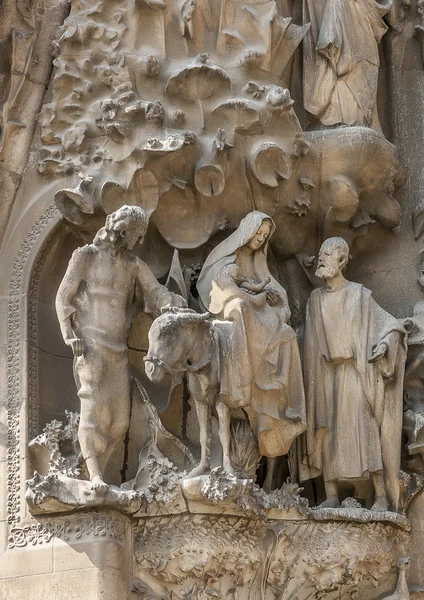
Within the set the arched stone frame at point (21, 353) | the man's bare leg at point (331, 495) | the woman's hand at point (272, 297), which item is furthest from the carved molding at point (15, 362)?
the man's bare leg at point (331, 495)

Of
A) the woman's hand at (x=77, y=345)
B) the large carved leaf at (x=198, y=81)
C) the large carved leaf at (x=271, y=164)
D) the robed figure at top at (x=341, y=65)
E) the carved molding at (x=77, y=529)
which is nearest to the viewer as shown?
the carved molding at (x=77, y=529)

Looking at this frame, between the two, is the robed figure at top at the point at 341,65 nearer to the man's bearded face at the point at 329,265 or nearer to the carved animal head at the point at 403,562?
the man's bearded face at the point at 329,265

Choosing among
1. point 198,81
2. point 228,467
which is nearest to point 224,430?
point 228,467

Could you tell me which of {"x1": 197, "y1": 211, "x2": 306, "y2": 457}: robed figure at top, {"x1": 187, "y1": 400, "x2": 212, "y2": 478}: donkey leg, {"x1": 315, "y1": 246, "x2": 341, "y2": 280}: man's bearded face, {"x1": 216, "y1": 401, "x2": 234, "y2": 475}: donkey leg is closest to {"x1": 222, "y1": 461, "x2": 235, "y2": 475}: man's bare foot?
{"x1": 216, "y1": 401, "x2": 234, "y2": 475}: donkey leg

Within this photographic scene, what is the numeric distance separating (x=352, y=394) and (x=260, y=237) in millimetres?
1231

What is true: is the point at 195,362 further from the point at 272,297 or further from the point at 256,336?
the point at 272,297

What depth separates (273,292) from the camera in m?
11.3

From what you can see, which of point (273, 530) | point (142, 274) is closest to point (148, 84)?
point (142, 274)

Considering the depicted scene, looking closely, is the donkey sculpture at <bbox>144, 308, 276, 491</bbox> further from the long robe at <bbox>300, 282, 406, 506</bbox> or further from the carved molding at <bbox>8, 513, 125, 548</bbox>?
the long robe at <bbox>300, 282, 406, 506</bbox>

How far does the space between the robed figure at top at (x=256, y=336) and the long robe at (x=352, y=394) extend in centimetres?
32

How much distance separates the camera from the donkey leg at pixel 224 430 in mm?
10836

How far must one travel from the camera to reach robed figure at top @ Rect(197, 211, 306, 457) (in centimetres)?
1091

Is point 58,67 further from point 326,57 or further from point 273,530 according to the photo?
point 273,530

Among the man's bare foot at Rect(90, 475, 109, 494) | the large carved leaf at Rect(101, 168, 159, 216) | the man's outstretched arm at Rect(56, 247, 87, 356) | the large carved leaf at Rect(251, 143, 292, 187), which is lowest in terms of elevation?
the man's bare foot at Rect(90, 475, 109, 494)
